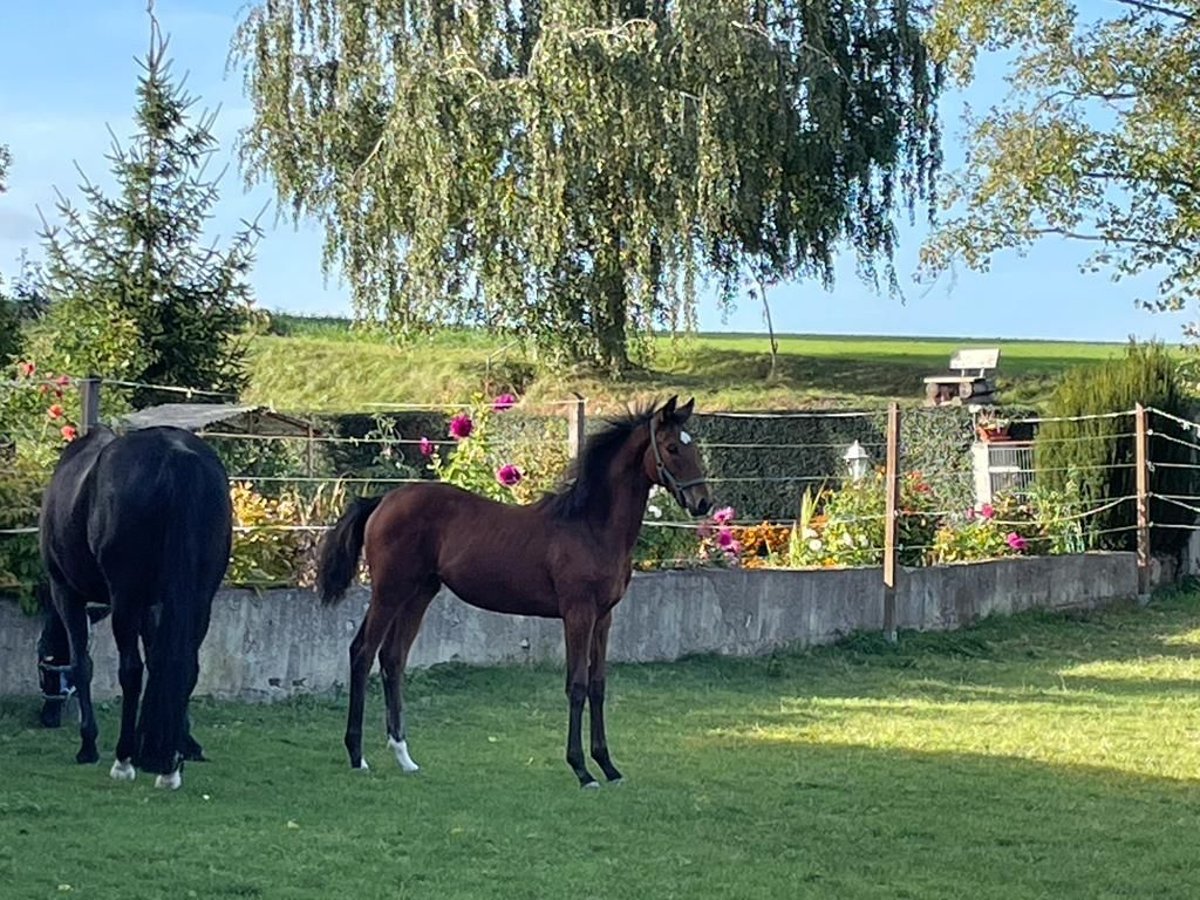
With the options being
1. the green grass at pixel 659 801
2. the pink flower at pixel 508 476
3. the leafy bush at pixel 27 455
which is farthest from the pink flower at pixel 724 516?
the leafy bush at pixel 27 455

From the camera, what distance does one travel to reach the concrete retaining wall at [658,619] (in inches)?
372

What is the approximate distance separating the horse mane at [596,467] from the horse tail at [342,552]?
94cm

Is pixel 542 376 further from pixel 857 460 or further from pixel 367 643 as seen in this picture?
pixel 367 643

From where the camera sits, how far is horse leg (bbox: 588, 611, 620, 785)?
24.8ft

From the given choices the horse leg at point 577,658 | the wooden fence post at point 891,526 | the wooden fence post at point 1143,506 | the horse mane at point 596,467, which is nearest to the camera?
the horse leg at point 577,658

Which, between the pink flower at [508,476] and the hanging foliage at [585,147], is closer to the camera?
the pink flower at [508,476]

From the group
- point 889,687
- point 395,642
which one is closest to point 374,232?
point 889,687

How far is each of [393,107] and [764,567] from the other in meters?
15.5

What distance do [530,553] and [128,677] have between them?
1871mm

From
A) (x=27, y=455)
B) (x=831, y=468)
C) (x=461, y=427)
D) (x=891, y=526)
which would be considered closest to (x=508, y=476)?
(x=461, y=427)

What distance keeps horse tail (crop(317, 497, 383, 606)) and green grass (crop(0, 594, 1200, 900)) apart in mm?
784

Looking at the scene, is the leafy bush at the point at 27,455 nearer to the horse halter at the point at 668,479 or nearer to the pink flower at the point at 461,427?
the pink flower at the point at 461,427

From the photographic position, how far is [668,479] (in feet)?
25.2

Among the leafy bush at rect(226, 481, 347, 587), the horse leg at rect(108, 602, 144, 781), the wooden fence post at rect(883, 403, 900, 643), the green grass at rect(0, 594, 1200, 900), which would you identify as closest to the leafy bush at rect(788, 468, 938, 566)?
the wooden fence post at rect(883, 403, 900, 643)
